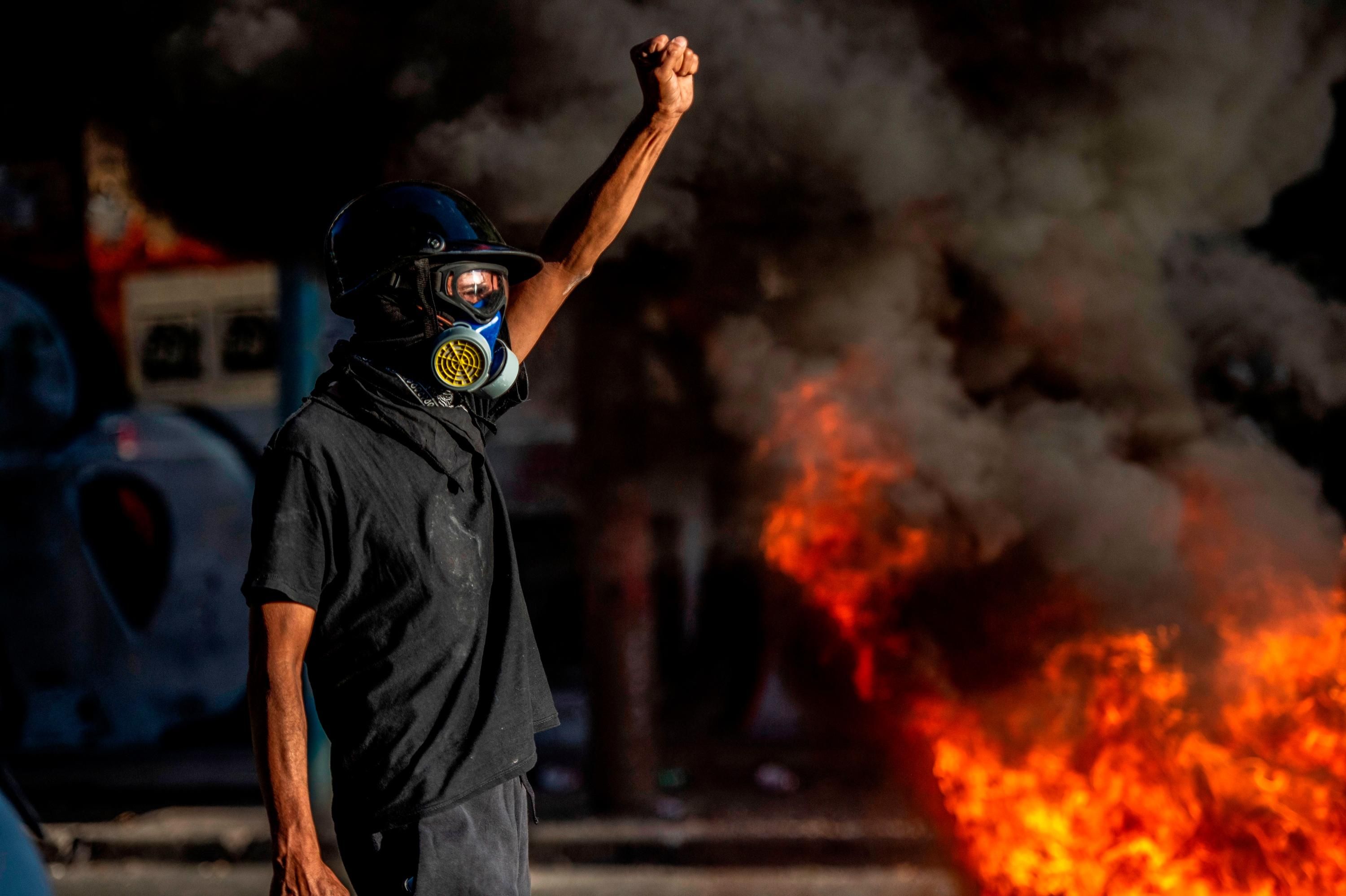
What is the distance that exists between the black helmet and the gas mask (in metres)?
0.03

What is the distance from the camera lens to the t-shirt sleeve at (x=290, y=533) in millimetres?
1771

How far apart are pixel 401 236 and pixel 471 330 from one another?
0.21m

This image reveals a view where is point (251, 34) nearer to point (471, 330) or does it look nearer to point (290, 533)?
Result: point (471, 330)

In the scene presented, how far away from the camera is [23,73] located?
5.68 metres

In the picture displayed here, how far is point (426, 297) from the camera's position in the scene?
2.01m

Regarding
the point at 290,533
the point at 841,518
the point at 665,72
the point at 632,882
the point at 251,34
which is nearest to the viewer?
the point at 290,533

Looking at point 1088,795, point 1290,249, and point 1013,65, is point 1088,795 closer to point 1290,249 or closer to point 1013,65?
point 1290,249

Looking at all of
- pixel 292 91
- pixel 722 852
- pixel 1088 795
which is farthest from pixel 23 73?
pixel 1088 795

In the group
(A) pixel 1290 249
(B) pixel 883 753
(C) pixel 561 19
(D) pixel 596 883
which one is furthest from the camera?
(B) pixel 883 753

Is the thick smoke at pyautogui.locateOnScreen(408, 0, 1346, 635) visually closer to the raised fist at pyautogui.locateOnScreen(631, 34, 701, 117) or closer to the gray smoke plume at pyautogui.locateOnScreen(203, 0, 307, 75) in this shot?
the gray smoke plume at pyautogui.locateOnScreen(203, 0, 307, 75)

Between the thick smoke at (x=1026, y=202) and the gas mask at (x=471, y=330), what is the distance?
2600 mm

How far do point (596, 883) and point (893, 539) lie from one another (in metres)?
2.03

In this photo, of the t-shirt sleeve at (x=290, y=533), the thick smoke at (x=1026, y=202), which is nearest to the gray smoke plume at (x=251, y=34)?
the thick smoke at (x=1026, y=202)

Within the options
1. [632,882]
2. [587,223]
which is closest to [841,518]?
[632,882]
